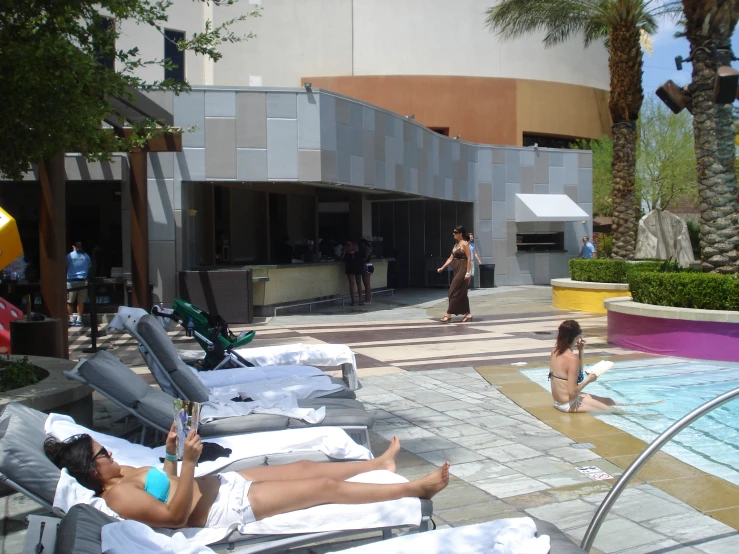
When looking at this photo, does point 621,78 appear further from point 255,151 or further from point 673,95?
point 255,151

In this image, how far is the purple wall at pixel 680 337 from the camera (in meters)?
10.5

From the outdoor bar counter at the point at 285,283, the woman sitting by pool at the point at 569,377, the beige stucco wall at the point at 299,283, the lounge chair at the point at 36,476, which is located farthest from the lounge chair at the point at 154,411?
the beige stucco wall at the point at 299,283

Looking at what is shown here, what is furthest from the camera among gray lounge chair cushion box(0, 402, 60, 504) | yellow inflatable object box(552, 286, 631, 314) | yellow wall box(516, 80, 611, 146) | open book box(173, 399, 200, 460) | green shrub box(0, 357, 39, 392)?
yellow wall box(516, 80, 611, 146)

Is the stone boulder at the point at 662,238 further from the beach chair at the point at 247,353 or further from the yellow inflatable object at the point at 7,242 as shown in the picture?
the yellow inflatable object at the point at 7,242

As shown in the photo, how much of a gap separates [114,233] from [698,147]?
44.8 feet

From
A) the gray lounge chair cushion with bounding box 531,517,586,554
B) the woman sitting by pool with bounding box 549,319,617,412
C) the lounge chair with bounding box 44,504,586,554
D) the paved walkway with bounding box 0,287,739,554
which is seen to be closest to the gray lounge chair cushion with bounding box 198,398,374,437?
the paved walkway with bounding box 0,287,739,554

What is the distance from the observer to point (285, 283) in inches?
717

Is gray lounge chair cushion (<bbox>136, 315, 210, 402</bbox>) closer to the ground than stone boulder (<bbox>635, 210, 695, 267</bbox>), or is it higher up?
closer to the ground

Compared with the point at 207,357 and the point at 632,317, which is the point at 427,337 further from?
the point at 207,357

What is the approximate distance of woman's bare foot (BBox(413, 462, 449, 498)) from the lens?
3.86 metres

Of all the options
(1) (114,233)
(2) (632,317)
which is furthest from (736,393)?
(1) (114,233)

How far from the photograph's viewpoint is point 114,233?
→ 63.7 feet

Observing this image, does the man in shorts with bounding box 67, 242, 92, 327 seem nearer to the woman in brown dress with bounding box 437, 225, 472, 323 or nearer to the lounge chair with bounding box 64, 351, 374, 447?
the woman in brown dress with bounding box 437, 225, 472, 323

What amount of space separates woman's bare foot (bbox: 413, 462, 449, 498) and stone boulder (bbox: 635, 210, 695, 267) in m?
17.9
